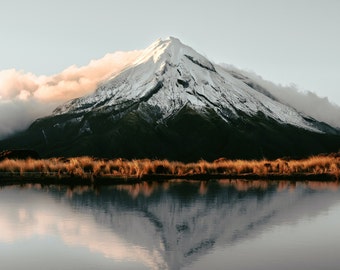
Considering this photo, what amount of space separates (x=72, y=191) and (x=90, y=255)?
55.4 ft

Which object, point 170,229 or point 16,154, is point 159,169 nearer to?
point 16,154

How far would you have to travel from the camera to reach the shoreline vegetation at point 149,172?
3912 centimetres

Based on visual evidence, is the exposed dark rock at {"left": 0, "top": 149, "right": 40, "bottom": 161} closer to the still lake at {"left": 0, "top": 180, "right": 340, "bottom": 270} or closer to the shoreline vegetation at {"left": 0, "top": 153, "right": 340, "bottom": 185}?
the shoreline vegetation at {"left": 0, "top": 153, "right": 340, "bottom": 185}

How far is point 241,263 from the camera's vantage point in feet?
45.7

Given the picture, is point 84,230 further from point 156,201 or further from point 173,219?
point 156,201

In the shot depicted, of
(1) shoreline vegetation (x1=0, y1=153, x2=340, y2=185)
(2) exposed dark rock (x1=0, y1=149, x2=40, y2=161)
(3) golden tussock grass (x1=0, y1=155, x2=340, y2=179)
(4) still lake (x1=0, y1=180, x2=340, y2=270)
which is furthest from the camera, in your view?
(2) exposed dark rock (x1=0, y1=149, x2=40, y2=161)

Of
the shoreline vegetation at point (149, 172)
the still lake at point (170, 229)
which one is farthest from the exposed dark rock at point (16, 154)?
the still lake at point (170, 229)

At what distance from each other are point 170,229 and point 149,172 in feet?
79.6

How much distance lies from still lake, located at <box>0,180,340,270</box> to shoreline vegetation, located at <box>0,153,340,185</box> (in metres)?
8.46

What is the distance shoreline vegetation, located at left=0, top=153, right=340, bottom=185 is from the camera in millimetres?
39125

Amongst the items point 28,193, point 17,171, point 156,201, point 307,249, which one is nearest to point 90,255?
point 307,249

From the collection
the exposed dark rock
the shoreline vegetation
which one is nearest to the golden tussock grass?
the shoreline vegetation

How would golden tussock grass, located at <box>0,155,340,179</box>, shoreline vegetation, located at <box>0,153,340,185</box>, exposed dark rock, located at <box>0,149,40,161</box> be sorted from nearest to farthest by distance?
shoreline vegetation, located at <box>0,153,340,185</box>
golden tussock grass, located at <box>0,155,340,179</box>
exposed dark rock, located at <box>0,149,40,161</box>

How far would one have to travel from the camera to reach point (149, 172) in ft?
141
